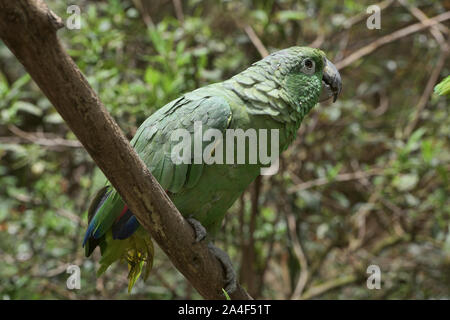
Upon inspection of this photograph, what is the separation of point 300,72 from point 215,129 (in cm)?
31

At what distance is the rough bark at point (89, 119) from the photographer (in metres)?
0.64

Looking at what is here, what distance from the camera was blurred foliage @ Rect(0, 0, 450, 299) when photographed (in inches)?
72.3

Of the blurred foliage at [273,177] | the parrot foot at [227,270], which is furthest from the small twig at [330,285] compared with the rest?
the parrot foot at [227,270]

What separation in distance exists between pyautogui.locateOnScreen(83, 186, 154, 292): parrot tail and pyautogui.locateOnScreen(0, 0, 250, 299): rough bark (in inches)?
5.9

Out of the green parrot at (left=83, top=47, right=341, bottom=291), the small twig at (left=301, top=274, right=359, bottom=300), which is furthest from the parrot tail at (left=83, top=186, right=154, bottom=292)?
the small twig at (left=301, top=274, right=359, bottom=300)

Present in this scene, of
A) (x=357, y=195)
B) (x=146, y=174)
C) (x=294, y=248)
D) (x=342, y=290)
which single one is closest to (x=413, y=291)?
(x=342, y=290)

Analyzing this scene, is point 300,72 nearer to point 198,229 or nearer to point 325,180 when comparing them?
point 198,229

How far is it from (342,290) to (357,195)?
711 mm

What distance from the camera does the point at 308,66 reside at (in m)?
1.23

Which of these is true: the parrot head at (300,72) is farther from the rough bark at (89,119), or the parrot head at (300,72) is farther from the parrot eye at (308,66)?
the rough bark at (89,119)

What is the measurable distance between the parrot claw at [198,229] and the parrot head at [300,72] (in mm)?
421

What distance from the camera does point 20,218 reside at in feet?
7.00

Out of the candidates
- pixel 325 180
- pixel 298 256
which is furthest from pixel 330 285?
pixel 325 180

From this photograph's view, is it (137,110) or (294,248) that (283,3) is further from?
(294,248)
